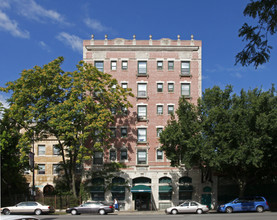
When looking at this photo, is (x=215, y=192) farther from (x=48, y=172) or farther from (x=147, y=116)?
(x=48, y=172)

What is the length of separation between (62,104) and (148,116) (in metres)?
11.2

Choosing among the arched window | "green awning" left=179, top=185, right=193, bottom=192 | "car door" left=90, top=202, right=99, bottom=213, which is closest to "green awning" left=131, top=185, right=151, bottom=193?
the arched window

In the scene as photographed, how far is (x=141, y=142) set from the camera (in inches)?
1534

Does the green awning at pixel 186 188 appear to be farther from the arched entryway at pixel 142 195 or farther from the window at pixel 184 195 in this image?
the arched entryway at pixel 142 195

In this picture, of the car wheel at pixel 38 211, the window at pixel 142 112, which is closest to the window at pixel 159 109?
the window at pixel 142 112

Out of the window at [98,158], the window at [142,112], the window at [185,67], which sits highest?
the window at [185,67]

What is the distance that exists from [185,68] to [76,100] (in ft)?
47.7

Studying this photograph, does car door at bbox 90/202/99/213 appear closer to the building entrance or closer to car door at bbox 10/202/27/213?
car door at bbox 10/202/27/213

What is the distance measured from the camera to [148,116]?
39531 millimetres

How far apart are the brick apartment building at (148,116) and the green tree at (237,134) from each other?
528 centimetres

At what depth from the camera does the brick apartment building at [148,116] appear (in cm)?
3806

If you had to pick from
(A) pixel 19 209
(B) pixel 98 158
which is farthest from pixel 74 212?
(B) pixel 98 158

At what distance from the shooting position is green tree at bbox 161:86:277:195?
98.1 ft

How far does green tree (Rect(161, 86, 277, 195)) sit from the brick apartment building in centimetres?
528
